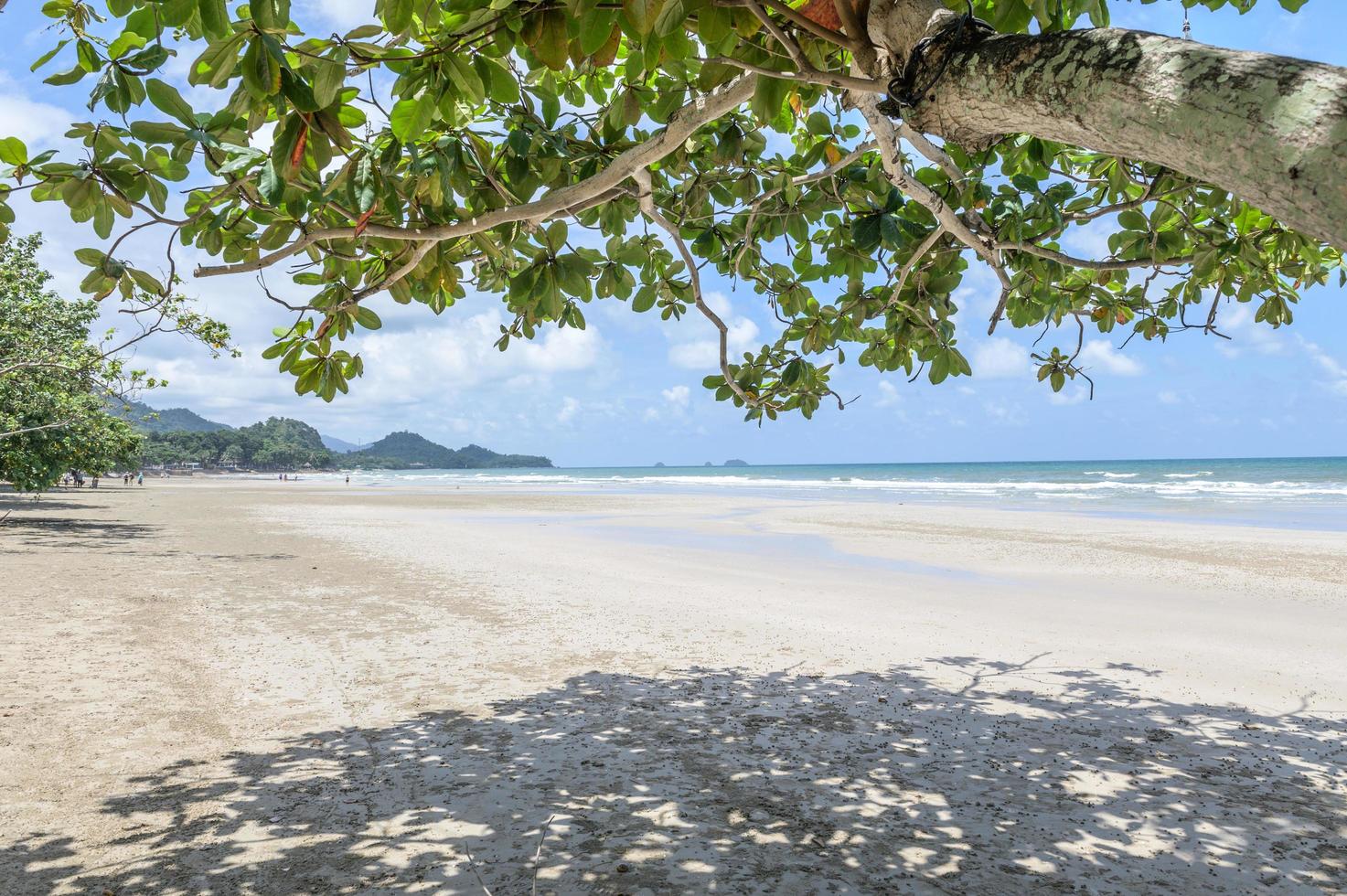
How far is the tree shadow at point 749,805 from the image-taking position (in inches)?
104

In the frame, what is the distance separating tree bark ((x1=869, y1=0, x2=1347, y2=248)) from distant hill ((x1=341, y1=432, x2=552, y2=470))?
503ft

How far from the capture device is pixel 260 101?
1.76 m

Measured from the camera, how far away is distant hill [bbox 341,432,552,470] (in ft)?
509

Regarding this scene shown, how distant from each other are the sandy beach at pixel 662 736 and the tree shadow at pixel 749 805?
16 mm

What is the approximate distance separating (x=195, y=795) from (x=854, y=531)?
15922 millimetres

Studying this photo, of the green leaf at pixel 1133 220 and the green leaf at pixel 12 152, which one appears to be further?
the green leaf at pixel 1133 220

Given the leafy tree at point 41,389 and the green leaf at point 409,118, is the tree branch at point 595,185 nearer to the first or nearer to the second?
the green leaf at point 409,118

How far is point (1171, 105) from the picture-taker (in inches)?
43.1

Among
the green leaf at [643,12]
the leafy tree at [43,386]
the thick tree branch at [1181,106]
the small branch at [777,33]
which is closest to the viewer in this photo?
the thick tree branch at [1181,106]

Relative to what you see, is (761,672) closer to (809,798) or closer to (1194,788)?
(809,798)

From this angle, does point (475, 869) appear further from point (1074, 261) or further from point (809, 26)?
point (1074, 261)

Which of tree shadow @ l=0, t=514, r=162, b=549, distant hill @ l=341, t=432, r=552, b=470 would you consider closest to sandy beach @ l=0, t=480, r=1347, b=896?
tree shadow @ l=0, t=514, r=162, b=549

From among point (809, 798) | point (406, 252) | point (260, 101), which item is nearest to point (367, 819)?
point (809, 798)

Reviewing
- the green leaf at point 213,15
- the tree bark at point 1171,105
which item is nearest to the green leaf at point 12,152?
the green leaf at point 213,15
